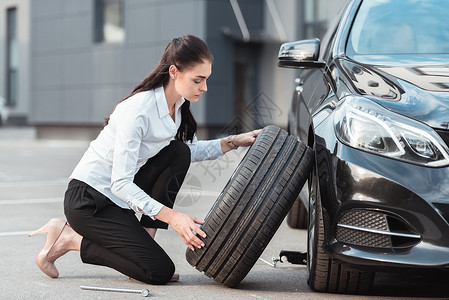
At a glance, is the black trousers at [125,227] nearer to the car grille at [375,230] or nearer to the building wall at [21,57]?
the car grille at [375,230]

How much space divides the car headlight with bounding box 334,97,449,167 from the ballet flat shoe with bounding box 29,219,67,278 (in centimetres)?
158

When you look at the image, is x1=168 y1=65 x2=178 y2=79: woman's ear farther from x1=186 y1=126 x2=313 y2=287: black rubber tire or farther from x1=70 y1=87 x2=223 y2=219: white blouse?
x1=186 y1=126 x2=313 y2=287: black rubber tire

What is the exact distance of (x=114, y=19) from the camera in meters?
20.3

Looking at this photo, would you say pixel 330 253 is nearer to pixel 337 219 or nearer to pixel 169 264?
pixel 337 219

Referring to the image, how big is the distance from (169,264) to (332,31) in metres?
1.76

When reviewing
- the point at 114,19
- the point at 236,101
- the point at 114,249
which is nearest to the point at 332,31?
the point at 114,249

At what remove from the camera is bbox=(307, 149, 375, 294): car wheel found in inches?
128

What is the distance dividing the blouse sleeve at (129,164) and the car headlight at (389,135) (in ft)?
3.19

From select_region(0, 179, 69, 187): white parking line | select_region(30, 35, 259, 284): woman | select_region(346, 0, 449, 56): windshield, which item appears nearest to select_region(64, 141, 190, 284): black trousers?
select_region(30, 35, 259, 284): woman

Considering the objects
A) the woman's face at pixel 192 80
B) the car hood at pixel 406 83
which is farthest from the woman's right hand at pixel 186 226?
the car hood at pixel 406 83

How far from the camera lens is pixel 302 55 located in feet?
13.0

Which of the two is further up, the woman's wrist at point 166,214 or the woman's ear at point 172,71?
the woman's ear at point 172,71

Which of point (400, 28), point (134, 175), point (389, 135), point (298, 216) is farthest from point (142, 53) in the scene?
point (389, 135)

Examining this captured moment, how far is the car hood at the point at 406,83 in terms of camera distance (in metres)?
2.99
